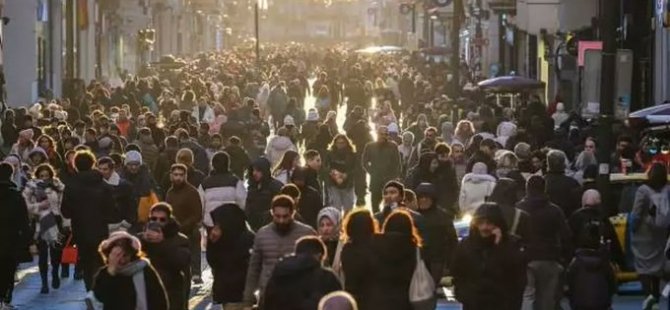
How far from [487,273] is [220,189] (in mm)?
6166

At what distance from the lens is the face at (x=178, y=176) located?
62.5 ft

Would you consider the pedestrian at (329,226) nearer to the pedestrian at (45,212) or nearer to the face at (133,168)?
the face at (133,168)

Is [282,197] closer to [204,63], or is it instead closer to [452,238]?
[452,238]

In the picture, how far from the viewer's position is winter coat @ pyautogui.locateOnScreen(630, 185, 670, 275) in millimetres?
18578

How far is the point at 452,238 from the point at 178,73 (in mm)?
44390

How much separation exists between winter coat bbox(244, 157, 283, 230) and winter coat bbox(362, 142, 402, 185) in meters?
6.50

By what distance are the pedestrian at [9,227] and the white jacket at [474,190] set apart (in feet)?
15.4

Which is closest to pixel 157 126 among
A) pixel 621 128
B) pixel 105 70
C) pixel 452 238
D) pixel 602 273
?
pixel 621 128

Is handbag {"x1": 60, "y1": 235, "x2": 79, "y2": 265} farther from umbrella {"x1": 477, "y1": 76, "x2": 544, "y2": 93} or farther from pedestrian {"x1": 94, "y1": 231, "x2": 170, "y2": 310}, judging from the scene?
umbrella {"x1": 477, "y1": 76, "x2": 544, "y2": 93}

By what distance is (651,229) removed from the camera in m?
18.7

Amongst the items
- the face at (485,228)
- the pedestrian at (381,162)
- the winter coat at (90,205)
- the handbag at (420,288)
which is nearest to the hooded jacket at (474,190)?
the winter coat at (90,205)

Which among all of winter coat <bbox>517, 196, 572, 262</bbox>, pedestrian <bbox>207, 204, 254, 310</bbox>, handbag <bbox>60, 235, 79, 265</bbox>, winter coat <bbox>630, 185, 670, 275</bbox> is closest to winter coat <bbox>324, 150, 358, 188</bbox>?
handbag <bbox>60, 235, 79, 265</bbox>

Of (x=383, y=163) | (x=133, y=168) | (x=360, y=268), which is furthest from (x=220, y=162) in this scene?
(x=383, y=163)

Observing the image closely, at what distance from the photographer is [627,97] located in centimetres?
Answer: 2181
